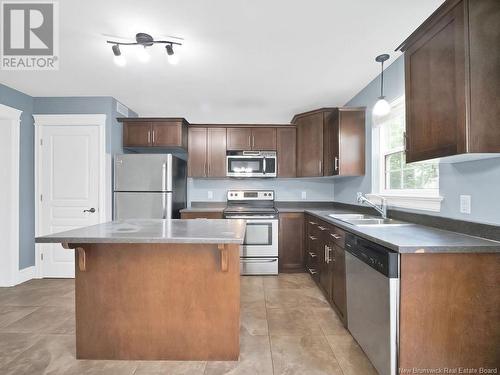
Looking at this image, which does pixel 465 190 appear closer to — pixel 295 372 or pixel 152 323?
pixel 295 372

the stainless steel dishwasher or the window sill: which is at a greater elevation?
the window sill

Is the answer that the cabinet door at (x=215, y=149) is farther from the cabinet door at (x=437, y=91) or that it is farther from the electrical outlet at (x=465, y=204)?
the electrical outlet at (x=465, y=204)

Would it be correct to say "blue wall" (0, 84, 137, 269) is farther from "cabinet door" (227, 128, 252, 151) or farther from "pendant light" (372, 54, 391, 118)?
"pendant light" (372, 54, 391, 118)

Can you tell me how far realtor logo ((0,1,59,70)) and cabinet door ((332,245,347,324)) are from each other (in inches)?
112

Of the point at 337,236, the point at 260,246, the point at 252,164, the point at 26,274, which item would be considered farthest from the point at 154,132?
the point at 337,236

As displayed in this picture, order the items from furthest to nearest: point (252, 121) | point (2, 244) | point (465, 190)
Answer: point (252, 121) → point (2, 244) → point (465, 190)

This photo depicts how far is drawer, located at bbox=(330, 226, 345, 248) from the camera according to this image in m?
2.07

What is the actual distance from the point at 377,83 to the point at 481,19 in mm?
1467

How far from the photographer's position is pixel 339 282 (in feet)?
7.18

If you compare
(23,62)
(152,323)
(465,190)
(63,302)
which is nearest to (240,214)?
(152,323)

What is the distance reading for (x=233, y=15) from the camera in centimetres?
171

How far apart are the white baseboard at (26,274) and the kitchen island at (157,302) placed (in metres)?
2.19

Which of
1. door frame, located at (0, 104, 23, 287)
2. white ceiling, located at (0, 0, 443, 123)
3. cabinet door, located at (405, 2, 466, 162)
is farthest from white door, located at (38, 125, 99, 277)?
cabinet door, located at (405, 2, 466, 162)

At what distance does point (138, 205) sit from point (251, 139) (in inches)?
75.5
